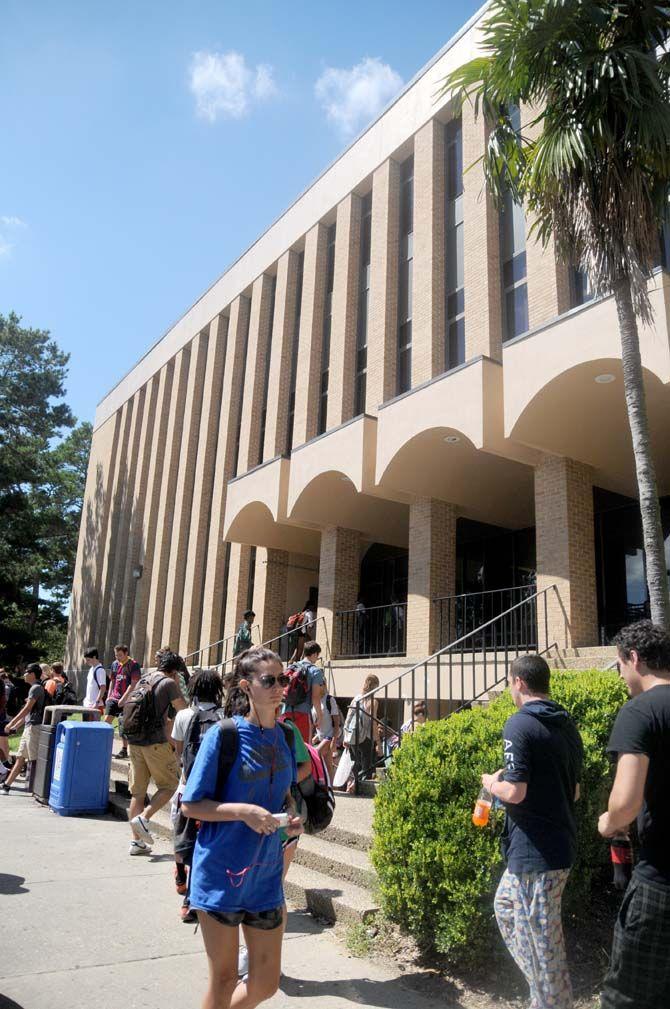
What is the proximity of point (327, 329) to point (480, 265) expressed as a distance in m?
6.38

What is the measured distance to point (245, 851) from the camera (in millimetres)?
3109

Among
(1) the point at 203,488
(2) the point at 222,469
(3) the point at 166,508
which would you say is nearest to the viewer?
(2) the point at 222,469

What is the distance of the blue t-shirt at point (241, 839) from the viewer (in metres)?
3.05

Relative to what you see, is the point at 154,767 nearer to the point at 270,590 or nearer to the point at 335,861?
the point at 335,861

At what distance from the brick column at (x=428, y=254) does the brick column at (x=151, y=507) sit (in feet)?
46.5

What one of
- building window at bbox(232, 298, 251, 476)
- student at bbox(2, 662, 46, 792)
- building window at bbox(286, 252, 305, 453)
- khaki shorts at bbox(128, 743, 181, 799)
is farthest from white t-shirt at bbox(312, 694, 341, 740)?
building window at bbox(232, 298, 251, 476)

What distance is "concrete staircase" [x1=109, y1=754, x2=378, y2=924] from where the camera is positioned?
5.48 metres

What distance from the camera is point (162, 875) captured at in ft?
22.2

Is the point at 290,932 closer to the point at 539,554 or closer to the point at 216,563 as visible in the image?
the point at 539,554

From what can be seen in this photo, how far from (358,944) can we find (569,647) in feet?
23.4

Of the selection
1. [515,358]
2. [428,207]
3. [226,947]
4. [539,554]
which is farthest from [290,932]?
[428,207]

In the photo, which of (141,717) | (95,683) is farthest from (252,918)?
(95,683)

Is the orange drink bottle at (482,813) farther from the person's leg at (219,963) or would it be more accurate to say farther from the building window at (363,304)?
the building window at (363,304)

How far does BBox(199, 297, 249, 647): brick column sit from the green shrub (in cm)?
1741
